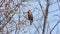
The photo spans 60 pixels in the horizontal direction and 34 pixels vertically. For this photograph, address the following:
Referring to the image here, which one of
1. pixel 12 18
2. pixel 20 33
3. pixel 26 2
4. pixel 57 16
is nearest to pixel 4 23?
pixel 12 18

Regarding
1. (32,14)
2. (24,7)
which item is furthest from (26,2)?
(32,14)

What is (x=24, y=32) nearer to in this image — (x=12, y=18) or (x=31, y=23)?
(x=31, y=23)

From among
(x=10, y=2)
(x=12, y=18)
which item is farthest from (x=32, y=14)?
(x=10, y=2)

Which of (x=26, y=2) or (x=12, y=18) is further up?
(x=26, y=2)

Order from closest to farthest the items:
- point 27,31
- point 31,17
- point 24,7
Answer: point 27,31, point 31,17, point 24,7

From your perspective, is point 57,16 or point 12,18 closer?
point 57,16

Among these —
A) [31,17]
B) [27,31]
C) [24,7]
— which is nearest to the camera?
[27,31]

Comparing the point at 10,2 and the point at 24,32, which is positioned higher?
the point at 10,2

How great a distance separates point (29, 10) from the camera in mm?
2229

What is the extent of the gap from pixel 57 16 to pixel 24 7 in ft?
1.60

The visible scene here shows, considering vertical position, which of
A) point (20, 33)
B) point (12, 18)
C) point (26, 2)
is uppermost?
point (26, 2)

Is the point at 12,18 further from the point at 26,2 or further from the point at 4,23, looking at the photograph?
the point at 26,2

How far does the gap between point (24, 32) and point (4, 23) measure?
0.30 metres

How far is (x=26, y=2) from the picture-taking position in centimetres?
237
